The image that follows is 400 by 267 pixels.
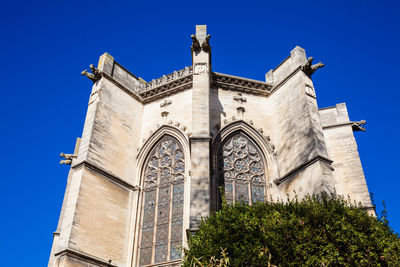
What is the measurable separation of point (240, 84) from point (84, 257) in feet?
23.9

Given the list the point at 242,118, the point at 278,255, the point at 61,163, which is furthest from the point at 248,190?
the point at 61,163

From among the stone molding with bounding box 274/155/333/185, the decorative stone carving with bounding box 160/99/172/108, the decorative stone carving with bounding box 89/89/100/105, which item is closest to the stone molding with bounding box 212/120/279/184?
the stone molding with bounding box 274/155/333/185

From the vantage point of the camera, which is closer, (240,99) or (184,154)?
(184,154)

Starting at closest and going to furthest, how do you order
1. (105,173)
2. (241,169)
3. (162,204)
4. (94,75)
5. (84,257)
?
(84,257) < (105,173) < (162,204) < (241,169) < (94,75)

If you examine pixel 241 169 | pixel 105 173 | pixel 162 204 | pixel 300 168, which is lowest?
pixel 162 204

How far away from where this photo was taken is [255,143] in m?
13.0

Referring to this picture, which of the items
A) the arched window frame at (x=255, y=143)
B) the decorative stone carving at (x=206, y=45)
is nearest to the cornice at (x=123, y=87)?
the decorative stone carving at (x=206, y=45)

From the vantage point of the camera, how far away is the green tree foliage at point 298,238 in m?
7.21

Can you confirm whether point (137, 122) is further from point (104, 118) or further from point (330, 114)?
point (330, 114)

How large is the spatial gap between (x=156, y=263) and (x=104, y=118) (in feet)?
15.3

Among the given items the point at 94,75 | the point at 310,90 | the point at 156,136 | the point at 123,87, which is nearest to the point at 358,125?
the point at 310,90

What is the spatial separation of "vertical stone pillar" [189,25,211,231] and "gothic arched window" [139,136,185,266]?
163 centimetres

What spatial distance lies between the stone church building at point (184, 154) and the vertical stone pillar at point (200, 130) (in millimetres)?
27

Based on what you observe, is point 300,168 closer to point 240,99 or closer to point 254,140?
point 254,140
